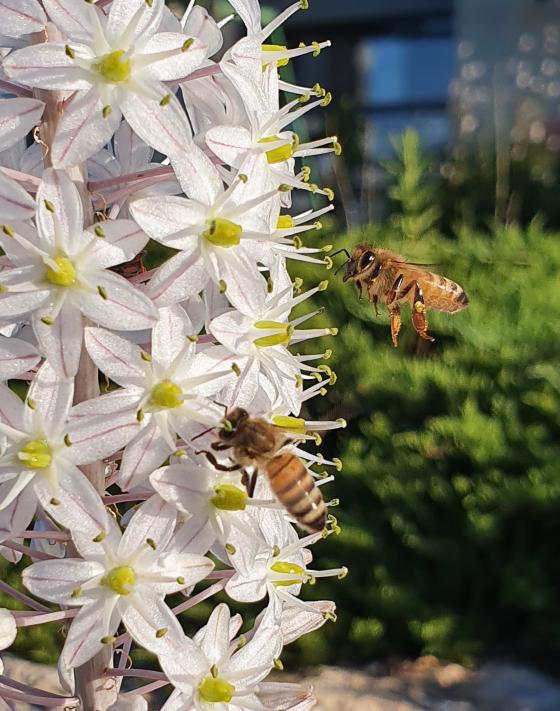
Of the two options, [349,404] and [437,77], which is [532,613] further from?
[437,77]

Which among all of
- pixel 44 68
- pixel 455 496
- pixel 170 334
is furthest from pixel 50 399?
pixel 455 496

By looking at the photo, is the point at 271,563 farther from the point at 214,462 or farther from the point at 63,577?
the point at 63,577

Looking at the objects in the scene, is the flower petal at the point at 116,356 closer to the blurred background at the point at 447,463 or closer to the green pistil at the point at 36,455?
the green pistil at the point at 36,455

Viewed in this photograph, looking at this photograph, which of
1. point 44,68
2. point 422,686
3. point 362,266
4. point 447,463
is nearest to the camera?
point 44,68

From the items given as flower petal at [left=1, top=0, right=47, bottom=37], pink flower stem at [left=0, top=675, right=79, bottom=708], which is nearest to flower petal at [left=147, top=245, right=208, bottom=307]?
flower petal at [left=1, top=0, right=47, bottom=37]

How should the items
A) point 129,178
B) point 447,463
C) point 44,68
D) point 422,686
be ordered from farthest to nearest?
point 447,463 → point 422,686 → point 129,178 → point 44,68

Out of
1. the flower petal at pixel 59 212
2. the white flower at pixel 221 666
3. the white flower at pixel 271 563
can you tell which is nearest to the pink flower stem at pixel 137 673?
the white flower at pixel 221 666

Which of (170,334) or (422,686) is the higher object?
(170,334)
